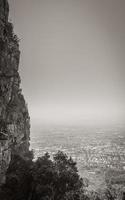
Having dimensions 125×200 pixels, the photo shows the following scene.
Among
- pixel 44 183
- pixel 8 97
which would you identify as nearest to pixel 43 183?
pixel 44 183

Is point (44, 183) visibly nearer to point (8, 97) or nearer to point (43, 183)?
point (43, 183)

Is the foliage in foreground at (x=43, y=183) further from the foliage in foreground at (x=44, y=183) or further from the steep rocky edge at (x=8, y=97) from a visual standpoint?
the steep rocky edge at (x=8, y=97)

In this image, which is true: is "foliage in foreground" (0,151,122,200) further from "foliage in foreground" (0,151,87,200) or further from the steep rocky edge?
the steep rocky edge

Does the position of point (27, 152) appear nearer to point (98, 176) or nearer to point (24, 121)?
point (24, 121)

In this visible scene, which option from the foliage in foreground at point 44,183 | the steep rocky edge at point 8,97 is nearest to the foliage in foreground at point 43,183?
the foliage in foreground at point 44,183

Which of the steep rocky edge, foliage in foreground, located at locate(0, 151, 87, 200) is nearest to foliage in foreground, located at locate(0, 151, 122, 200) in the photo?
foliage in foreground, located at locate(0, 151, 87, 200)

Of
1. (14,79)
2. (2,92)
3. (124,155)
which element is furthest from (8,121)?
(124,155)

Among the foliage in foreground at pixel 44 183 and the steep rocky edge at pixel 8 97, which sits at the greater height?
the steep rocky edge at pixel 8 97

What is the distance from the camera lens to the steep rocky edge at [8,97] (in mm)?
46566

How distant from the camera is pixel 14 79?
54.6 meters

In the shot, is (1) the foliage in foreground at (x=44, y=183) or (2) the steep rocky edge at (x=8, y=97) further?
(1) the foliage in foreground at (x=44, y=183)

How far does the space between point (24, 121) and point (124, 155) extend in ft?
379

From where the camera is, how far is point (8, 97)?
4988cm

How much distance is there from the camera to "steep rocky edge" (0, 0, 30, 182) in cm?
4657
